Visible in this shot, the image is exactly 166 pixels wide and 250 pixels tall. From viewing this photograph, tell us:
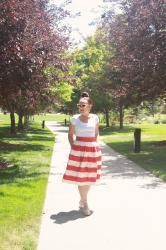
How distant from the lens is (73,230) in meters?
6.96

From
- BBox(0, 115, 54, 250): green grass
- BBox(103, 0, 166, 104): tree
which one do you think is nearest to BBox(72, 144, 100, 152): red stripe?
BBox(0, 115, 54, 250): green grass

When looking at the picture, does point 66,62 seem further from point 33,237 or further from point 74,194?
point 33,237

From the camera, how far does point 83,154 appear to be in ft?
26.6

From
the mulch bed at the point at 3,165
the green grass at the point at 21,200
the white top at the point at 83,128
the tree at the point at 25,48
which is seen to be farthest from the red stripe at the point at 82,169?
the mulch bed at the point at 3,165

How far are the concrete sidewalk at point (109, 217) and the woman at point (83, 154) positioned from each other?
52cm

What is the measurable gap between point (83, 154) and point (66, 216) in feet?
3.35

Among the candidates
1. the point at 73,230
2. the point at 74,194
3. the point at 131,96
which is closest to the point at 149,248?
the point at 73,230

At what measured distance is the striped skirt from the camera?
807 centimetres

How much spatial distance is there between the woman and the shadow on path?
0.14 m

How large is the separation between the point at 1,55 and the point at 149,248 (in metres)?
6.82

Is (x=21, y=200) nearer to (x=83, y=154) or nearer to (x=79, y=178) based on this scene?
(x=79, y=178)

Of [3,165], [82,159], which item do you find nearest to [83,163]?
[82,159]

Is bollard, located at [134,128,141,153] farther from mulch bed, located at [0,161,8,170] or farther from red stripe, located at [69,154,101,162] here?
red stripe, located at [69,154,101,162]

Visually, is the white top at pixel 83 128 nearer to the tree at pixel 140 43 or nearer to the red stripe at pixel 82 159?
the red stripe at pixel 82 159
